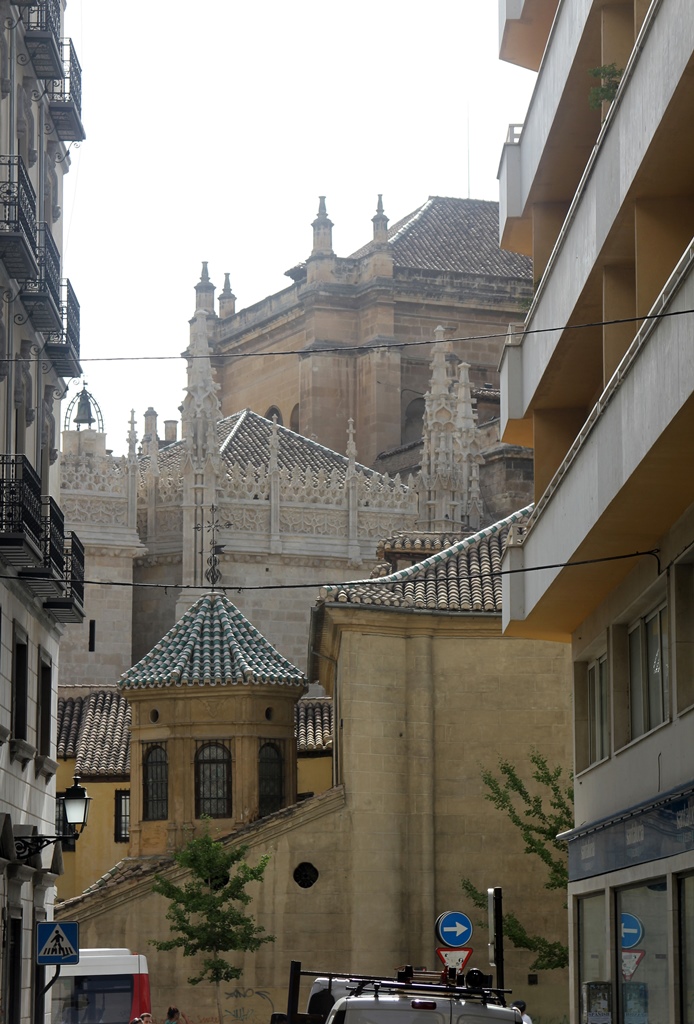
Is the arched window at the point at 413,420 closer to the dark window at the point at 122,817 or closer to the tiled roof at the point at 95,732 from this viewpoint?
the tiled roof at the point at 95,732

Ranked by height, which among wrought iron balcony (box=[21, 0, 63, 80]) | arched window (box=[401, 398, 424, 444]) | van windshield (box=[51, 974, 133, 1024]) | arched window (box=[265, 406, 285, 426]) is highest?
arched window (box=[265, 406, 285, 426])

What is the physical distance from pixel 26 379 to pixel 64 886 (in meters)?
19.8

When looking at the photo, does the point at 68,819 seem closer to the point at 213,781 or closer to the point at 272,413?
the point at 213,781

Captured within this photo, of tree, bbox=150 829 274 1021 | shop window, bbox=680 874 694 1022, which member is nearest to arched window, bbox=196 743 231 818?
tree, bbox=150 829 274 1021

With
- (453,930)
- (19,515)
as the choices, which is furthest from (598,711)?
(19,515)

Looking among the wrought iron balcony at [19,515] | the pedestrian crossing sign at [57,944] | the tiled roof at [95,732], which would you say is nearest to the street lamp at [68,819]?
the pedestrian crossing sign at [57,944]

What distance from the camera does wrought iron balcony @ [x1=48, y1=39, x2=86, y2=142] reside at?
26.1m

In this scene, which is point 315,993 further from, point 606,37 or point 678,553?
point 606,37

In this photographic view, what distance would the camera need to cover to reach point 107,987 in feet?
82.5

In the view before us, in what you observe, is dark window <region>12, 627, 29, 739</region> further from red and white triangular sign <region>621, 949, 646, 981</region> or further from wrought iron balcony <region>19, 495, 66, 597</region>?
red and white triangular sign <region>621, 949, 646, 981</region>

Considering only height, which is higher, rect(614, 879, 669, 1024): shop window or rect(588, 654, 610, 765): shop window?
rect(588, 654, 610, 765): shop window

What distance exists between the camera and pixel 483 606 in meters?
31.7

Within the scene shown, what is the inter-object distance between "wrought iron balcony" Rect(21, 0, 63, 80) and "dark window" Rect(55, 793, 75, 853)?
8.97m

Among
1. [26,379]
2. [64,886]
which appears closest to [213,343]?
[64,886]
